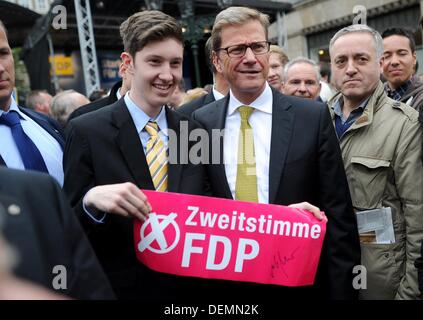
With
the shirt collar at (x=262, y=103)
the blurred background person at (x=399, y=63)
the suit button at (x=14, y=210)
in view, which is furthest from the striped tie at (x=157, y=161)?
the blurred background person at (x=399, y=63)

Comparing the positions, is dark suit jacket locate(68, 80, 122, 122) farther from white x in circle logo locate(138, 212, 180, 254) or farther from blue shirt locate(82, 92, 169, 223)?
white x in circle logo locate(138, 212, 180, 254)

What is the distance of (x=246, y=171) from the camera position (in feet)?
6.82

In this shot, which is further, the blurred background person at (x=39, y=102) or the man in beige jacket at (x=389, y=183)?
the blurred background person at (x=39, y=102)

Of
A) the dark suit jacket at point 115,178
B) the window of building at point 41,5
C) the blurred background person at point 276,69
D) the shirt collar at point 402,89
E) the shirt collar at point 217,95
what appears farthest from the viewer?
the window of building at point 41,5

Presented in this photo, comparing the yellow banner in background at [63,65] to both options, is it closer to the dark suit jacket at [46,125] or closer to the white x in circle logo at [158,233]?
the dark suit jacket at [46,125]

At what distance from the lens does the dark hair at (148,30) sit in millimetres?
1932

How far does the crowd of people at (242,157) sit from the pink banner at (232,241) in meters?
0.09

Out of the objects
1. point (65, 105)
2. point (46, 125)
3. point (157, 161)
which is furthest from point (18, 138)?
point (65, 105)

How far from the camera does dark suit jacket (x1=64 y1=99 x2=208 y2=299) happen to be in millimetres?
1832

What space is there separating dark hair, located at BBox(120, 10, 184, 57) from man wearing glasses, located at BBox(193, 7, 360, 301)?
358mm

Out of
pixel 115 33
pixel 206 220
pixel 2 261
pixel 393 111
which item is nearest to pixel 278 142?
pixel 206 220

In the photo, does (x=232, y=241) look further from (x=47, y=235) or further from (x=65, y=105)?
(x=65, y=105)

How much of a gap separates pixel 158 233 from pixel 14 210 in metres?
0.84

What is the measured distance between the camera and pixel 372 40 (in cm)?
243
